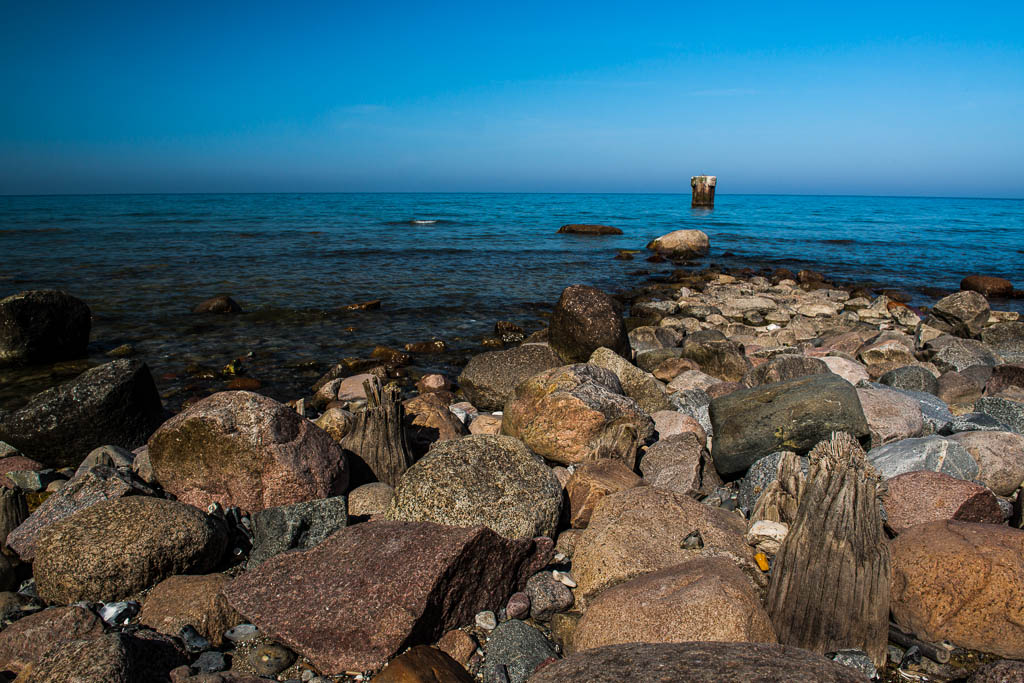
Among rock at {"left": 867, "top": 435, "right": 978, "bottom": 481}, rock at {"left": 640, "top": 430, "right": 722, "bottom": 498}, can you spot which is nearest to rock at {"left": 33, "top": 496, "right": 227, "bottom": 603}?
rock at {"left": 640, "top": 430, "right": 722, "bottom": 498}

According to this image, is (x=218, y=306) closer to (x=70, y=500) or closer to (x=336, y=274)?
(x=336, y=274)

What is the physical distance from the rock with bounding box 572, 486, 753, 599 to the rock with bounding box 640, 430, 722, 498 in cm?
109

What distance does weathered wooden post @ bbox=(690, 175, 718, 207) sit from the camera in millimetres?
61594

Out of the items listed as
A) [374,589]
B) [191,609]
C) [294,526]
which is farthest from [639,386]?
[191,609]

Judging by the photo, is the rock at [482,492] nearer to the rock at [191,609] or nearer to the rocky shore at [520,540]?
the rocky shore at [520,540]

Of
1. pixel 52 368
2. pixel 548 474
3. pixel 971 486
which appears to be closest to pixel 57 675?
pixel 548 474

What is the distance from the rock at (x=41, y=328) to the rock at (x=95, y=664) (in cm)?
1047

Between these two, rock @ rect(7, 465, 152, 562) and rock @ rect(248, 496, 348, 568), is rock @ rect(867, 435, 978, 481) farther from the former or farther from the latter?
rock @ rect(7, 465, 152, 562)

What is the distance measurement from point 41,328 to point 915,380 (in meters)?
14.5

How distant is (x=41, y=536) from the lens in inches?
177

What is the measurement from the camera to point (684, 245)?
32.4 meters

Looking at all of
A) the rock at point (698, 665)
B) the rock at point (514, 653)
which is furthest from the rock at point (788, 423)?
the rock at point (698, 665)

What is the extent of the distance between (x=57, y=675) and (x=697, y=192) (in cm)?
6766

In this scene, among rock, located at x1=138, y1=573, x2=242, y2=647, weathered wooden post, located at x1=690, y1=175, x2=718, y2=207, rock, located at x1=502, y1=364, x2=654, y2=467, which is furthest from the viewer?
weathered wooden post, located at x1=690, y1=175, x2=718, y2=207
